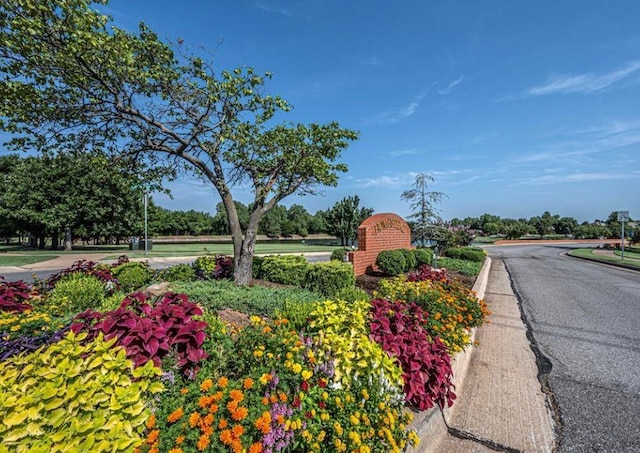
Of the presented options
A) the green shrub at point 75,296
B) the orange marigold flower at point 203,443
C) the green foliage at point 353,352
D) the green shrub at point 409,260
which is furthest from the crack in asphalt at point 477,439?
the green shrub at point 409,260

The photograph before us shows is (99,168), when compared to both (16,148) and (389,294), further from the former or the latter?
(389,294)

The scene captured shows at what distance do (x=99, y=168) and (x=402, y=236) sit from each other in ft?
29.7

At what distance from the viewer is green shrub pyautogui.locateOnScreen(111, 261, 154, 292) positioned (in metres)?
6.19

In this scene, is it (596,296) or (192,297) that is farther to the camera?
(596,296)

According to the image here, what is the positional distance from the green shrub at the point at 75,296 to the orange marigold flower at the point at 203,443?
12.5 feet

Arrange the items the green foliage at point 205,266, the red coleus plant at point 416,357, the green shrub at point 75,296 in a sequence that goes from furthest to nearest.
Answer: the green foliage at point 205,266 < the green shrub at point 75,296 < the red coleus plant at point 416,357

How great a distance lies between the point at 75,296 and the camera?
14.8 feet

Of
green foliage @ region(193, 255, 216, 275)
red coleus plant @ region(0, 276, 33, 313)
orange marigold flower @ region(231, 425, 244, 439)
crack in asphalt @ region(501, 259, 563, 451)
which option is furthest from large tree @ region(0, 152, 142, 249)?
crack in asphalt @ region(501, 259, 563, 451)

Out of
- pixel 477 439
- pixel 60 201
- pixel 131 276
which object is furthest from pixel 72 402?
pixel 60 201

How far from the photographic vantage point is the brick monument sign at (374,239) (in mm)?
8859

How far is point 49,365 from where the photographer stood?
167 cm

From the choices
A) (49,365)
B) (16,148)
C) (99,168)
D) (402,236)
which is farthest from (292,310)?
(402,236)

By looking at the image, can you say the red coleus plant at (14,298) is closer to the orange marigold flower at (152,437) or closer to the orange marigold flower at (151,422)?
the orange marigold flower at (151,422)

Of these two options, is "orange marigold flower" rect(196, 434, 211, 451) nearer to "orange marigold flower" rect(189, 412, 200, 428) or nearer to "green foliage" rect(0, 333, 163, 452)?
"orange marigold flower" rect(189, 412, 200, 428)
